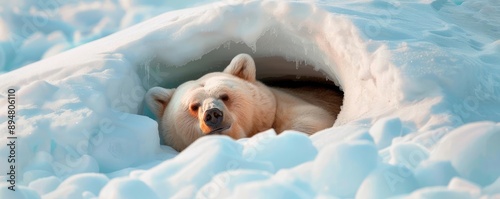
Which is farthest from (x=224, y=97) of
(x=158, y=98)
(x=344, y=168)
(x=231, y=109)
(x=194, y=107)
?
(x=344, y=168)

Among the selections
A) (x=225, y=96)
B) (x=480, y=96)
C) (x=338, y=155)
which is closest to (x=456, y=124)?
(x=480, y=96)

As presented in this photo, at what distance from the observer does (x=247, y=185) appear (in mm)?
2910

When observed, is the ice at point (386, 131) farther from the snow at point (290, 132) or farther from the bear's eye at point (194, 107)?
the bear's eye at point (194, 107)

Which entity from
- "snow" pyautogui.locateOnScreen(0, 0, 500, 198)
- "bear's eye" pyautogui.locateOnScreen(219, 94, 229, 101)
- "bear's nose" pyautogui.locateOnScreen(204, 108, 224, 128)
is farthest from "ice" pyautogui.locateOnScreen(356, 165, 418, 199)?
"bear's eye" pyautogui.locateOnScreen(219, 94, 229, 101)

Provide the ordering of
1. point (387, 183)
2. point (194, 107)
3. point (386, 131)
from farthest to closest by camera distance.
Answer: point (194, 107)
point (386, 131)
point (387, 183)

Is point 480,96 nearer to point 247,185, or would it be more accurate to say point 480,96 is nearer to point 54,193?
point 247,185

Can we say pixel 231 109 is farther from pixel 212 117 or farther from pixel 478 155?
pixel 478 155

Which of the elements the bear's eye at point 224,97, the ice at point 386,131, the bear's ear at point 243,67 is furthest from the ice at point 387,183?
the bear's ear at point 243,67

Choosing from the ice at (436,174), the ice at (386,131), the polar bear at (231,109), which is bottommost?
the polar bear at (231,109)

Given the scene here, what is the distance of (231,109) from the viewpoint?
17.9ft

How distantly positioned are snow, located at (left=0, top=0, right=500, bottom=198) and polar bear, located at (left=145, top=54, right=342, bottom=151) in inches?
8.3

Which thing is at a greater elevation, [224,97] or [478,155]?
[478,155]

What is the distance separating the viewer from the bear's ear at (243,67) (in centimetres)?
578

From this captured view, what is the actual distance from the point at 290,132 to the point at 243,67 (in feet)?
8.26
